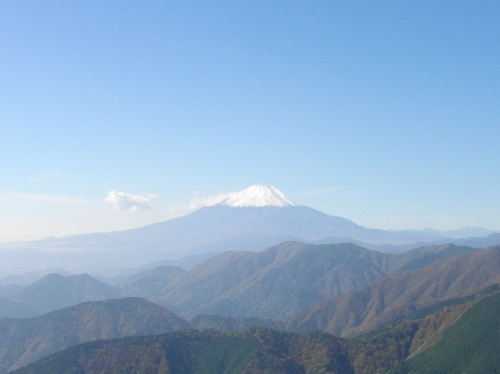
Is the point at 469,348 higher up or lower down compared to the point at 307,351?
higher up

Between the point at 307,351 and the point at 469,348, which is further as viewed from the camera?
the point at 307,351

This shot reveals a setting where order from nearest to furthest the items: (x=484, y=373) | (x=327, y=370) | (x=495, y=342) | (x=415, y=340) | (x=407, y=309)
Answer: (x=484, y=373)
(x=495, y=342)
(x=327, y=370)
(x=415, y=340)
(x=407, y=309)

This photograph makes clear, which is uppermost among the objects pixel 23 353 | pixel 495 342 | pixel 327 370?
pixel 495 342

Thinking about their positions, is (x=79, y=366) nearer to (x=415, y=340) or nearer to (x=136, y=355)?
(x=136, y=355)

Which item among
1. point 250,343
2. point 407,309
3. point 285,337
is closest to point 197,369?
point 250,343

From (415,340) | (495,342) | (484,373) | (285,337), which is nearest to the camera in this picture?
(484,373)

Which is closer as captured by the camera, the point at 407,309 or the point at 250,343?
the point at 250,343

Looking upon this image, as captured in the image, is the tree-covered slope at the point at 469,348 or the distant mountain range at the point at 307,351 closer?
the tree-covered slope at the point at 469,348

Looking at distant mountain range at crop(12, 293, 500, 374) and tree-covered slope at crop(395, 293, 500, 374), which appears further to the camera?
distant mountain range at crop(12, 293, 500, 374)

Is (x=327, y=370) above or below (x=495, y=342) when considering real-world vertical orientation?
below

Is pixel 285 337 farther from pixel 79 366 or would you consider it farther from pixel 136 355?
pixel 79 366
